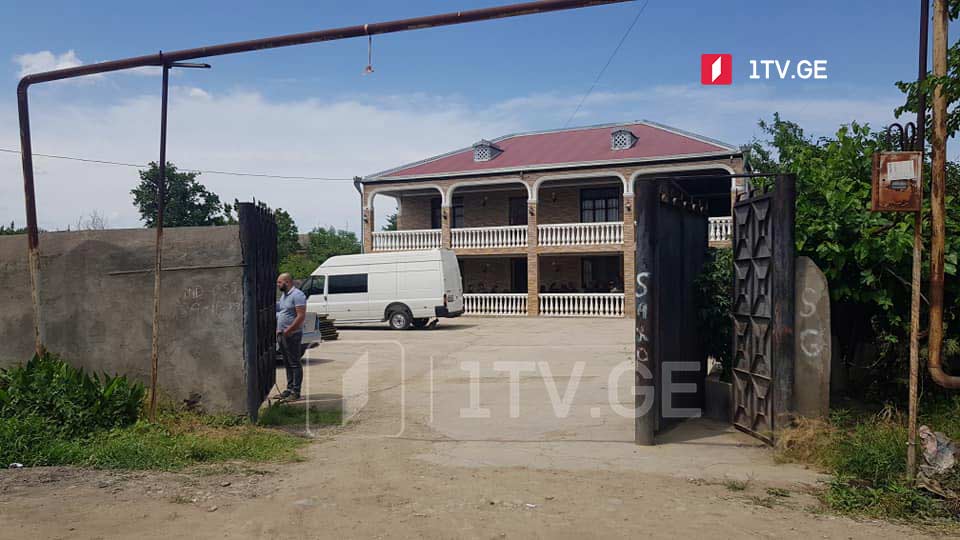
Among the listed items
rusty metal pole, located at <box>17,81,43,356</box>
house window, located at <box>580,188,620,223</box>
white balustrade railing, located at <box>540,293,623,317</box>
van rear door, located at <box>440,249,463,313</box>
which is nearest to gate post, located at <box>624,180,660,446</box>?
rusty metal pole, located at <box>17,81,43,356</box>

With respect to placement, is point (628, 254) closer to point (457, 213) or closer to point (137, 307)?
point (457, 213)

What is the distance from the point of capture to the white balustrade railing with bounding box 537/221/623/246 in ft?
83.7

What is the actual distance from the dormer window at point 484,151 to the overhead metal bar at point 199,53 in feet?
70.5

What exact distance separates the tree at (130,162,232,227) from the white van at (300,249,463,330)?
1701 cm

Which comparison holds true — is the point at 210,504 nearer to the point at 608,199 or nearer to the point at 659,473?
the point at 659,473

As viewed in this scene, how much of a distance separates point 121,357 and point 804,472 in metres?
6.64

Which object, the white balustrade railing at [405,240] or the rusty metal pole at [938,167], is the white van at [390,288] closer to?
the white balustrade railing at [405,240]

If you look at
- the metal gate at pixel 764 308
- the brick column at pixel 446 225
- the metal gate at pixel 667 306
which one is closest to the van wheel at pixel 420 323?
the brick column at pixel 446 225

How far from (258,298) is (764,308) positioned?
507 cm

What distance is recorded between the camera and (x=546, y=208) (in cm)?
2862

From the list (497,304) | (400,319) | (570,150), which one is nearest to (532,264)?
(497,304)

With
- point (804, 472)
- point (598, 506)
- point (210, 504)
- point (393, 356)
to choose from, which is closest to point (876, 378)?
point (804, 472)

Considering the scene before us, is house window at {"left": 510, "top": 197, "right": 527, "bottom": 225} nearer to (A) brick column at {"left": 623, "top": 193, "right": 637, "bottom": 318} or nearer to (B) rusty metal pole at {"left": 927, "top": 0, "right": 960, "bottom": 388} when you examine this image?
(A) brick column at {"left": 623, "top": 193, "right": 637, "bottom": 318}

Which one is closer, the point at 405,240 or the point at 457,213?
the point at 405,240
